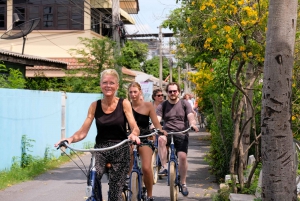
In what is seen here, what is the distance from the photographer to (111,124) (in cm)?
617

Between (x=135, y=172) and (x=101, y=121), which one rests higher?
(x=101, y=121)

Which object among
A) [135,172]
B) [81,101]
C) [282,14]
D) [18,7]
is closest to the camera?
[282,14]

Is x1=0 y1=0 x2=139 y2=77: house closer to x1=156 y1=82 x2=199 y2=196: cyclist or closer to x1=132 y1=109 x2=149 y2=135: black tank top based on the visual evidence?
x1=156 y1=82 x2=199 y2=196: cyclist

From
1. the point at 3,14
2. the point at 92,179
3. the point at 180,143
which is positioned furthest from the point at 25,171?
the point at 3,14

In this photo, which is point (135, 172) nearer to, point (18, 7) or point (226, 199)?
point (226, 199)

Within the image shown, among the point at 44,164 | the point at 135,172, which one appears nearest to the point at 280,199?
the point at 135,172

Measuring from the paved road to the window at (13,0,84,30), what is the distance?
1727 centimetres

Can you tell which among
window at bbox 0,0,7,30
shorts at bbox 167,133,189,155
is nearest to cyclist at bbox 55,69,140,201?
shorts at bbox 167,133,189,155

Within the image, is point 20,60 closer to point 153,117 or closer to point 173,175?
point 173,175

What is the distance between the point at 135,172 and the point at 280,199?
2480 mm

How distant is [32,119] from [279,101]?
9.57 m

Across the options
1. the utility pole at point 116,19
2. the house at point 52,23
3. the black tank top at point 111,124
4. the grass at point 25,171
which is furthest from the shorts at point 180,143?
the house at point 52,23

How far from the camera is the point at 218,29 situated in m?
8.91

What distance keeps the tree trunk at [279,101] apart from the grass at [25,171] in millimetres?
6551
